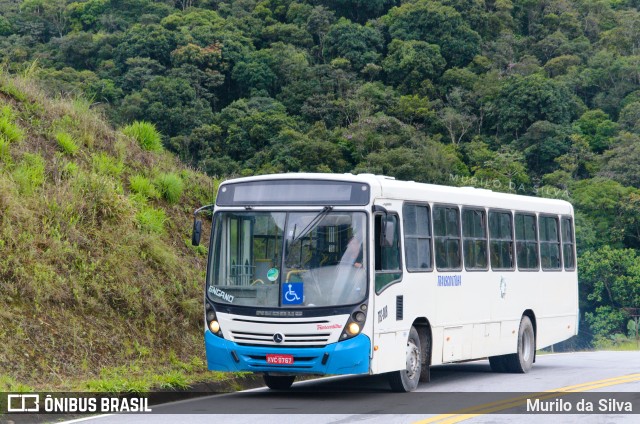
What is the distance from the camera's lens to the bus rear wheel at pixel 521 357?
1772 cm

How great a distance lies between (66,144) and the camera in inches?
683

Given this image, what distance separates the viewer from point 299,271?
1280 centimetres

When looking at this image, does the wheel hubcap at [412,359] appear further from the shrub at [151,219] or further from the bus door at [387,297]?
the shrub at [151,219]

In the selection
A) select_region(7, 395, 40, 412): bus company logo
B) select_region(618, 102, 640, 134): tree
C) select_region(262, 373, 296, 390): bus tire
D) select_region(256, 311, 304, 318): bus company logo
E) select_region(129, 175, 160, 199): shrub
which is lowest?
select_region(262, 373, 296, 390): bus tire

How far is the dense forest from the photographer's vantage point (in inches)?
2520

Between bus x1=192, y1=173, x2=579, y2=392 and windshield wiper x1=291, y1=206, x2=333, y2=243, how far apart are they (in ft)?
0.04

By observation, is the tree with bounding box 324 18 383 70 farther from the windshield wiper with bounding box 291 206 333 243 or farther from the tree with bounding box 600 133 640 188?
the windshield wiper with bounding box 291 206 333 243

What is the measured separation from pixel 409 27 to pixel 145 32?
25.8 m

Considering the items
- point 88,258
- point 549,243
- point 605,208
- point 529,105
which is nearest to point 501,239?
point 549,243

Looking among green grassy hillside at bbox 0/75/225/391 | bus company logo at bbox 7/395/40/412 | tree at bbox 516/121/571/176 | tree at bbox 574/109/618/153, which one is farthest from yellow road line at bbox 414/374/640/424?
→ tree at bbox 574/109/618/153

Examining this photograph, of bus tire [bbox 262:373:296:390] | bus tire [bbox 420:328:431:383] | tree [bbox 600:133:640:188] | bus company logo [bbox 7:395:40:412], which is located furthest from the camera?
tree [bbox 600:133:640:188]

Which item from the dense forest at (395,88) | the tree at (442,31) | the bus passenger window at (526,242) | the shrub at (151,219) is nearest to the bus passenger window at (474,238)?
the bus passenger window at (526,242)

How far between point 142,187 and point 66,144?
4.96 ft

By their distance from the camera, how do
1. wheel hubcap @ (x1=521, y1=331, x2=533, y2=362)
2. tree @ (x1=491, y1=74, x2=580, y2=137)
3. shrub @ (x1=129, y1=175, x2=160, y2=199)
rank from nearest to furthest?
shrub @ (x1=129, y1=175, x2=160, y2=199) < wheel hubcap @ (x1=521, y1=331, x2=533, y2=362) < tree @ (x1=491, y1=74, x2=580, y2=137)
